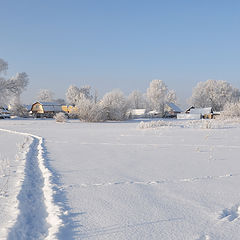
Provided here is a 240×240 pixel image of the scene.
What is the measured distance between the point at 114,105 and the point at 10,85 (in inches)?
853

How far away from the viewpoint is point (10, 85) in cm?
4403

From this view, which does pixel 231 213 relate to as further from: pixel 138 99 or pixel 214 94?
pixel 138 99

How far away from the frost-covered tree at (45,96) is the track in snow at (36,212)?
295ft

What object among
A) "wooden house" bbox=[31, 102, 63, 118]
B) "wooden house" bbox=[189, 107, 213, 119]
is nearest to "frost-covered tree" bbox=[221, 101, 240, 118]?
"wooden house" bbox=[189, 107, 213, 119]

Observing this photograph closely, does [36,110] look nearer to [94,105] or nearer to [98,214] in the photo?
[94,105]

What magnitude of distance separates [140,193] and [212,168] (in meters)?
2.29

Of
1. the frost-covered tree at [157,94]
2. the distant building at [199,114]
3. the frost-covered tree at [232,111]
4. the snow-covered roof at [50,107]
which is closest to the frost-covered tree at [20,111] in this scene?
the snow-covered roof at [50,107]

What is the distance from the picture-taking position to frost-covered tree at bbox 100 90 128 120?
111ft

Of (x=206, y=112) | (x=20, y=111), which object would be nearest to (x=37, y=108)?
(x=20, y=111)

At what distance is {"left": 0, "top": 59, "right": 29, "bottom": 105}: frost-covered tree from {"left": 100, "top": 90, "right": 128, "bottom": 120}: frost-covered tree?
63.7ft

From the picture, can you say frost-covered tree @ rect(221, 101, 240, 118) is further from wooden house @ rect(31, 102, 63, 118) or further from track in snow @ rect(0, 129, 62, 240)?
wooden house @ rect(31, 102, 63, 118)

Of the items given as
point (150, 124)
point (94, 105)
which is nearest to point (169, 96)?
point (94, 105)

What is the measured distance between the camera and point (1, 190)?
369 cm

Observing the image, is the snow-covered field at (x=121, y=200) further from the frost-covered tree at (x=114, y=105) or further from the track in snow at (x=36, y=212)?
the frost-covered tree at (x=114, y=105)
